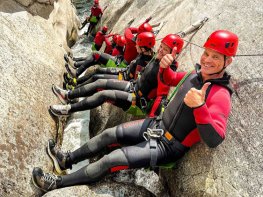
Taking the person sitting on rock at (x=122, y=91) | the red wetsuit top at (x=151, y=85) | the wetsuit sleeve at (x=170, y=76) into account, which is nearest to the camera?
the wetsuit sleeve at (x=170, y=76)

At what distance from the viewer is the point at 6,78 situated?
6.78 m

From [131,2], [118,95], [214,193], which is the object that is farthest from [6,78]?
[131,2]

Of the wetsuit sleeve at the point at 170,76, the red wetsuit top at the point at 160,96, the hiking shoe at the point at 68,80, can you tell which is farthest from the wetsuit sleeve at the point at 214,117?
the hiking shoe at the point at 68,80

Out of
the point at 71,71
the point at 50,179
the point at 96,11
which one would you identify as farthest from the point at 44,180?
the point at 96,11

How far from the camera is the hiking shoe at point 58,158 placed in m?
5.97

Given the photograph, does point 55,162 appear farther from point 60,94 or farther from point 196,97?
point 196,97

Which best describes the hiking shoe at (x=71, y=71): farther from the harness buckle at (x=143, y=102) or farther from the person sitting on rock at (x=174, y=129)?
the person sitting on rock at (x=174, y=129)

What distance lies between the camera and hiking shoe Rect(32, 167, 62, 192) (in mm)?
5211

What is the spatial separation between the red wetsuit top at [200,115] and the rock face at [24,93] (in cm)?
290

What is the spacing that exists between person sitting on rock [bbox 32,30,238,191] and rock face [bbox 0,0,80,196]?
419 mm

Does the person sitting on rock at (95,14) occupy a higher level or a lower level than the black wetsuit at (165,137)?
lower

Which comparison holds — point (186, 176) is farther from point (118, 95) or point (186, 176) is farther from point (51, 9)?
point (51, 9)

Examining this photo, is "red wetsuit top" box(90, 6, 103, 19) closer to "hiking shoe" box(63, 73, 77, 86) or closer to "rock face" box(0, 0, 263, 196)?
"rock face" box(0, 0, 263, 196)

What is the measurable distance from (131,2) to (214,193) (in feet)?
44.1
